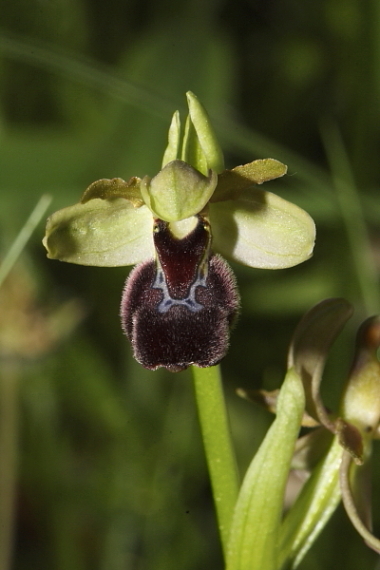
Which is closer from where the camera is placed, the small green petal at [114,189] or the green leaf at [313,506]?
the small green petal at [114,189]

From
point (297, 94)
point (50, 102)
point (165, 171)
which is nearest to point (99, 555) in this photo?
point (165, 171)

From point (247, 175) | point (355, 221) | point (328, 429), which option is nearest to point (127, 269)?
point (355, 221)

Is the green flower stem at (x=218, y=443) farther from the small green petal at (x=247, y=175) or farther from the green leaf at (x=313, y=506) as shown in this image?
the small green petal at (x=247, y=175)

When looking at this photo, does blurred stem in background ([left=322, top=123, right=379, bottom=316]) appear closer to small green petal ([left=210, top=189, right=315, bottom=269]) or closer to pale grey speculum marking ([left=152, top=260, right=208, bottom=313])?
small green petal ([left=210, top=189, right=315, bottom=269])

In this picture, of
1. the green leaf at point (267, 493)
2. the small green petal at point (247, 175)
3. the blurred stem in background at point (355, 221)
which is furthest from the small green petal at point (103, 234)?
the blurred stem in background at point (355, 221)

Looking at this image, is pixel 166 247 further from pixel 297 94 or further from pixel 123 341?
pixel 297 94
